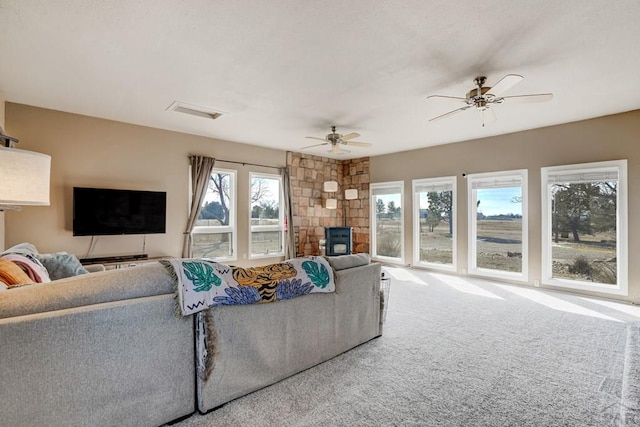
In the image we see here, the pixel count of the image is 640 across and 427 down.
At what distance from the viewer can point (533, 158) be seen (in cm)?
526

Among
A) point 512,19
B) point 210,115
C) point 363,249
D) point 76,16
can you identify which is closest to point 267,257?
point 363,249

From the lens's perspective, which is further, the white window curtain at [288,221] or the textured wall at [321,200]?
the textured wall at [321,200]

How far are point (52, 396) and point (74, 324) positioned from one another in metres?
0.34

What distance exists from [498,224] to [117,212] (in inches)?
254

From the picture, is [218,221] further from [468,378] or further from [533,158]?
[533,158]

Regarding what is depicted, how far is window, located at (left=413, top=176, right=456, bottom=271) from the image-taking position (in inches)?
251

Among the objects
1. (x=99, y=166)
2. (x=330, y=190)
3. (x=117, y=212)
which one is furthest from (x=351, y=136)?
(x=99, y=166)

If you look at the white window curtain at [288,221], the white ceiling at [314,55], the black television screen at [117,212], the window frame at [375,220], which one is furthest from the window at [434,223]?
the black television screen at [117,212]

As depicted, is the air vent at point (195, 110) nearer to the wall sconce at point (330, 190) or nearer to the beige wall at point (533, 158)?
the wall sconce at point (330, 190)

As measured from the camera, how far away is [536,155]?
17.1 ft

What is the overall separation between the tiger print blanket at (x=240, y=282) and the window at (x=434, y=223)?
15.0ft

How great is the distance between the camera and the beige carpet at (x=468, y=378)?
196 cm

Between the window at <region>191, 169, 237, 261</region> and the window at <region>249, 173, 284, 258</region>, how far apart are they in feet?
1.47

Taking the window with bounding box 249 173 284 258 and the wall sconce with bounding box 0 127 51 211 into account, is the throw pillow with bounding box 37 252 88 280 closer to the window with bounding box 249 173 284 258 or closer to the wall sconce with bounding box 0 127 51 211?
the wall sconce with bounding box 0 127 51 211
